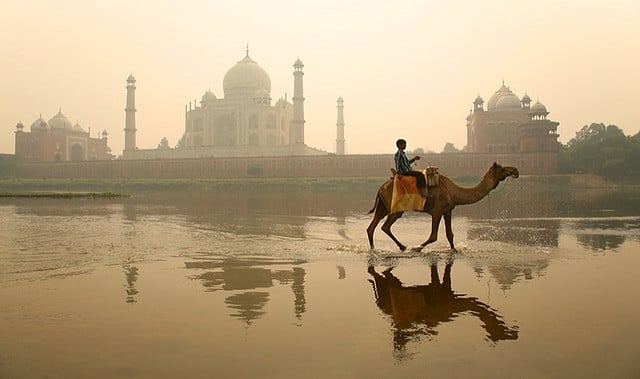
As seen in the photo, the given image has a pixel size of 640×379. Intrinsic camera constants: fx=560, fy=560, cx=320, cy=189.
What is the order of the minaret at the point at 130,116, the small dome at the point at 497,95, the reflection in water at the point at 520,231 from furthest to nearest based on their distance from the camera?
the minaret at the point at 130,116 < the small dome at the point at 497,95 < the reflection in water at the point at 520,231

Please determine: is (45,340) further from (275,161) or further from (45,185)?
(45,185)

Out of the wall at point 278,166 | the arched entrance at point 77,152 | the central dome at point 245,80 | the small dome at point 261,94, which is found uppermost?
the central dome at point 245,80

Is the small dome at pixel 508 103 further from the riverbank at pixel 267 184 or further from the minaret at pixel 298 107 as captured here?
the minaret at pixel 298 107

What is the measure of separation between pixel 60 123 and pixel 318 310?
215 feet

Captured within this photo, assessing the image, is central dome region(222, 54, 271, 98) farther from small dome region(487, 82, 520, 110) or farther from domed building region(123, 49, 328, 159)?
small dome region(487, 82, 520, 110)

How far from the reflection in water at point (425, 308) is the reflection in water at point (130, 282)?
5.88ft

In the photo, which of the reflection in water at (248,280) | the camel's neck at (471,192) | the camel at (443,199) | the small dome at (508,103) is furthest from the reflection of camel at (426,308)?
the small dome at (508,103)

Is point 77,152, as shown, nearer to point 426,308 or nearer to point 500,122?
point 500,122

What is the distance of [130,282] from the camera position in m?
4.68

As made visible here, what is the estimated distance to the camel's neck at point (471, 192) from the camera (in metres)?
6.78

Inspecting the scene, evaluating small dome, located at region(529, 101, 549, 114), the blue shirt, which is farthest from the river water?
small dome, located at region(529, 101, 549, 114)

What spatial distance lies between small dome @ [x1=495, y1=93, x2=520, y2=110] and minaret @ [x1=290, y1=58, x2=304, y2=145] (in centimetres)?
1750

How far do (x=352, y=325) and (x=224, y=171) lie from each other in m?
44.9

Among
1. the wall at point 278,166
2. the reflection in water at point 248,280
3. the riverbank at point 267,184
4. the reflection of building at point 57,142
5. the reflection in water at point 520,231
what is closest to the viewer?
the reflection in water at point 248,280
